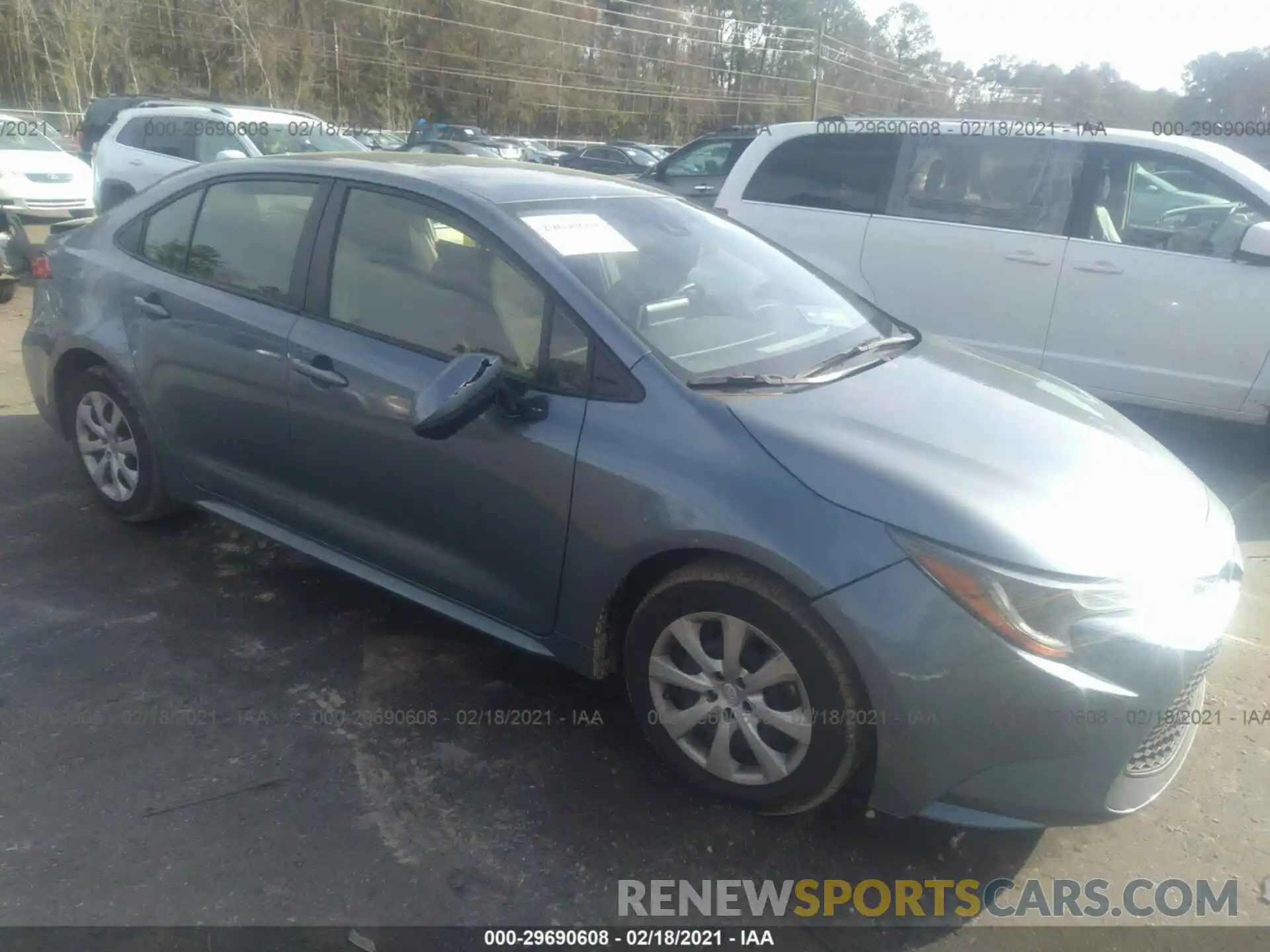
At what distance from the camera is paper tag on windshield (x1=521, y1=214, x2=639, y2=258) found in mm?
3080

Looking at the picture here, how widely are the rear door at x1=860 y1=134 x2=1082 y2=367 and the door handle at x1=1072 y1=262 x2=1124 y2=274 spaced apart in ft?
0.34

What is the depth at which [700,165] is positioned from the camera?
11.2m

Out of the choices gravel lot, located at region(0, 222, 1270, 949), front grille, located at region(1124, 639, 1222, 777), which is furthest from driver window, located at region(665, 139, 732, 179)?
front grille, located at region(1124, 639, 1222, 777)

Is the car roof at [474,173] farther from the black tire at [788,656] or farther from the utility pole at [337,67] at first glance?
the utility pole at [337,67]

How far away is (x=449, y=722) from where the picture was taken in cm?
312

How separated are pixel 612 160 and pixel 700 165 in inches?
475

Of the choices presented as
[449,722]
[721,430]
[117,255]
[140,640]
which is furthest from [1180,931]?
[117,255]

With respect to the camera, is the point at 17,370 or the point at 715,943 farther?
the point at 17,370

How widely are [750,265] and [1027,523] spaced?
1587 millimetres

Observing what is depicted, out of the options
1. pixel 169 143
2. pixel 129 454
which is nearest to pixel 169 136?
pixel 169 143

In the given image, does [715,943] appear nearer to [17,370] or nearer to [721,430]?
[721,430]

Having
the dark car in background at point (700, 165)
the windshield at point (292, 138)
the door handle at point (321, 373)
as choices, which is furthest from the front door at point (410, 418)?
the windshield at point (292, 138)

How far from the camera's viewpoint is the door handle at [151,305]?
383 cm

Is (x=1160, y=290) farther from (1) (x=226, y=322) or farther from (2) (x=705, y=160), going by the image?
(2) (x=705, y=160)
